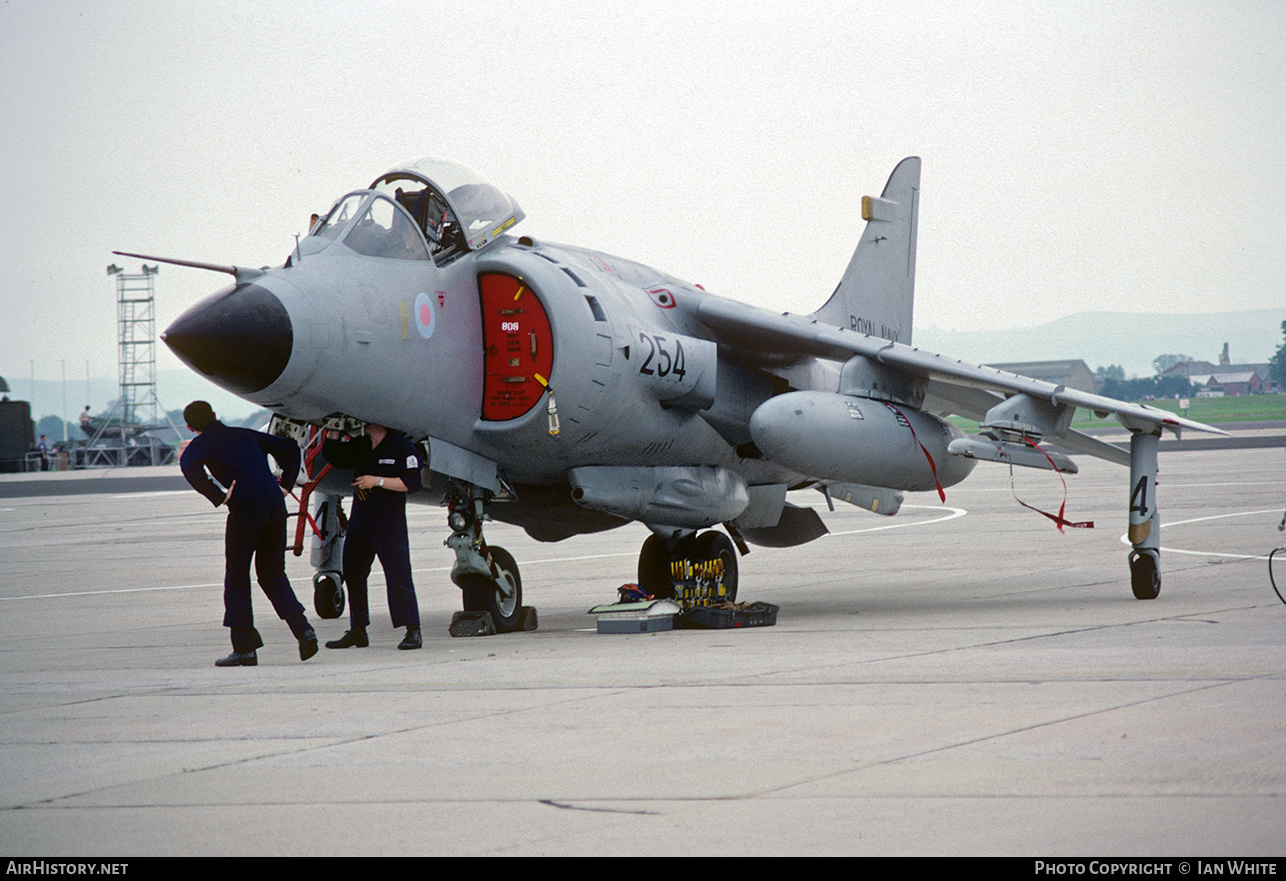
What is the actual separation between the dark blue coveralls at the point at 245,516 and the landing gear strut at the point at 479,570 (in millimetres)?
1515

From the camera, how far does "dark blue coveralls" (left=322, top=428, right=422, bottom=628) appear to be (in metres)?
8.95

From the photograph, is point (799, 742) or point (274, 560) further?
point (274, 560)

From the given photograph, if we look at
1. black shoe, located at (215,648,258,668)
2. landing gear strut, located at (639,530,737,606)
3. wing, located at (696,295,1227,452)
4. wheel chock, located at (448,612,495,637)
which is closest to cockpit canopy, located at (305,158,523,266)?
wing, located at (696,295,1227,452)

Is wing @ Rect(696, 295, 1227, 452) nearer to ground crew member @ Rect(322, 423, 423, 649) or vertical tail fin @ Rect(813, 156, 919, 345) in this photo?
vertical tail fin @ Rect(813, 156, 919, 345)

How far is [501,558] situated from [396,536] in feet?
4.27

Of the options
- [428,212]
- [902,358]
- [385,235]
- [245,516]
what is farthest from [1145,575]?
[245,516]

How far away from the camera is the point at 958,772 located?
15.4ft

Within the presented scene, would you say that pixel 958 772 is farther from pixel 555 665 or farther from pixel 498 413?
pixel 498 413

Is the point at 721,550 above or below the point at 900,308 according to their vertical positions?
below

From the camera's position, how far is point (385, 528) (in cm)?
901

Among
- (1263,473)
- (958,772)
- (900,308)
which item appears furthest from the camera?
(1263,473)

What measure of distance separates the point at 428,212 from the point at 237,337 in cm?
239

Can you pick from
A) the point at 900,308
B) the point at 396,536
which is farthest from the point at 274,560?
the point at 900,308

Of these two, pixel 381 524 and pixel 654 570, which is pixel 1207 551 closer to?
pixel 654 570
